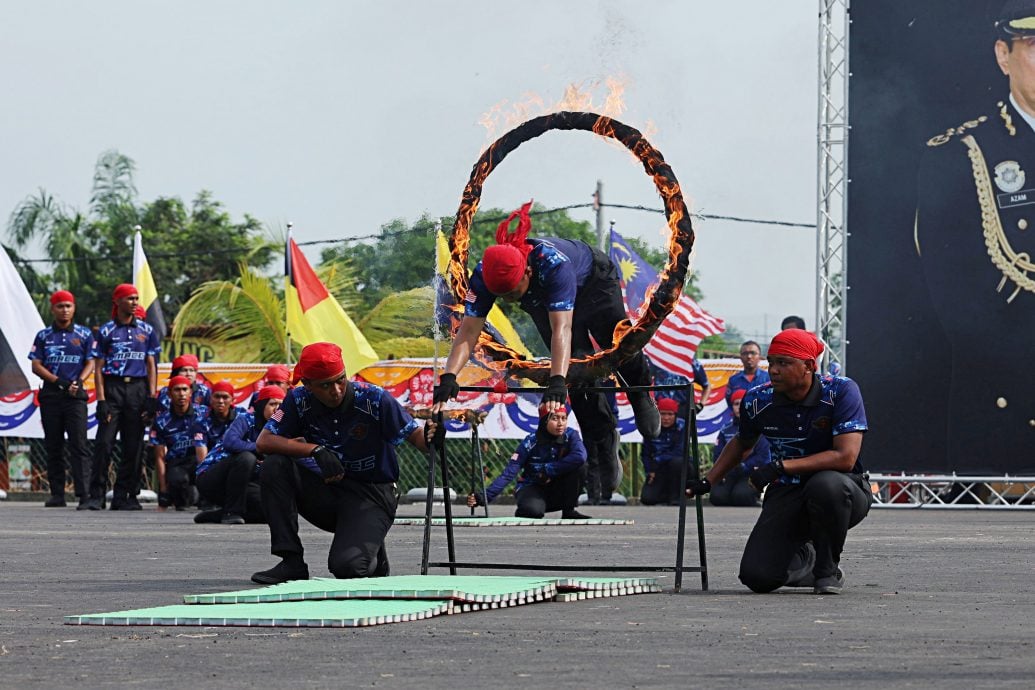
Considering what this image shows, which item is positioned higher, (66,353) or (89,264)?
(89,264)

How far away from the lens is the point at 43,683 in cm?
534

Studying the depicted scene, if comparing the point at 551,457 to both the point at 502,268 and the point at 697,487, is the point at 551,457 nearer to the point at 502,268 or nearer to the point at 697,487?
the point at 502,268

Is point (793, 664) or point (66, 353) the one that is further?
point (66, 353)

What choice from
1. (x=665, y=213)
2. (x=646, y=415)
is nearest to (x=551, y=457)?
(x=646, y=415)

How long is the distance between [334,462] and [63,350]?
36.0 feet

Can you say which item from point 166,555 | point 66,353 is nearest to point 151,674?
point 166,555

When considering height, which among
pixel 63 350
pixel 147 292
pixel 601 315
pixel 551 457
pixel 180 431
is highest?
pixel 147 292

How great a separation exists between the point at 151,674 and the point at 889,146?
656 inches

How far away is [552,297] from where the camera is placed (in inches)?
395

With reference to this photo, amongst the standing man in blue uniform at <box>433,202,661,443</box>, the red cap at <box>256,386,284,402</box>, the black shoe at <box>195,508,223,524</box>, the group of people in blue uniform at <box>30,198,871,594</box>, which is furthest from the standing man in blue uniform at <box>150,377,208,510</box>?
the standing man in blue uniform at <box>433,202,661,443</box>

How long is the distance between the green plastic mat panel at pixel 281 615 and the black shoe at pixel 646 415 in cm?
489

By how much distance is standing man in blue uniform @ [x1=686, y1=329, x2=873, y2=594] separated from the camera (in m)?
8.70

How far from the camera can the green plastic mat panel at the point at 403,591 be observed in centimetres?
762

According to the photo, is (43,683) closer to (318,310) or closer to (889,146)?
(889,146)
